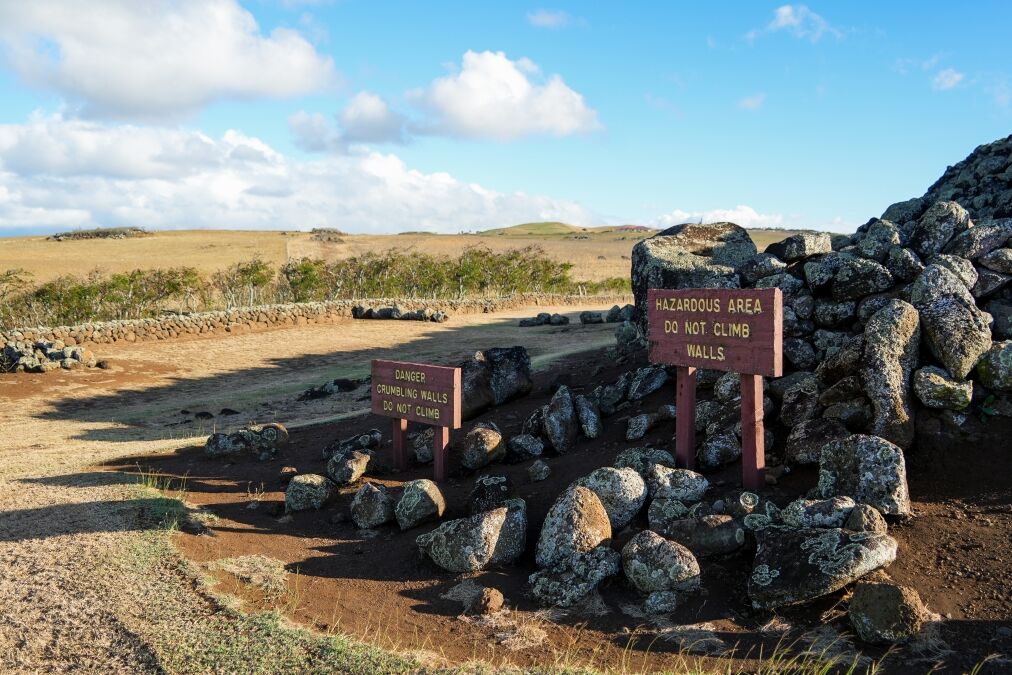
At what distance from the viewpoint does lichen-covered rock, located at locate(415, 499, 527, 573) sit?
25.2 feet

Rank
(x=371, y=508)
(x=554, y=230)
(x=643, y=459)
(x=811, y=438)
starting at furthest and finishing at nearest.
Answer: (x=554, y=230) → (x=371, y=508) → (x=643, y=459) → (x=811, y=438)

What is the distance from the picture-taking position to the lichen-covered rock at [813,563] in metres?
6.29

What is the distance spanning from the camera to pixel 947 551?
683cm

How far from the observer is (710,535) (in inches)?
285

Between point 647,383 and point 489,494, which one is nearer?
point 489,494

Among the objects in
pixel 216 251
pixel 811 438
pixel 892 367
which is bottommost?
pixel 811 438

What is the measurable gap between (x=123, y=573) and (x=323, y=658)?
2863 millimetres

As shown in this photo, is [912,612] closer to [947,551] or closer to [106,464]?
[947,551]

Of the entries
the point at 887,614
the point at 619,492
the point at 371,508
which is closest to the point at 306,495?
the point at 371,508

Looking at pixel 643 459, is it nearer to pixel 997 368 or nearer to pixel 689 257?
pixel 997 368

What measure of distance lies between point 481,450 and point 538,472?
127 cm

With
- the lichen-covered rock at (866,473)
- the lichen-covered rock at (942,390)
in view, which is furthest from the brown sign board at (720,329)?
Answer: the lichen-covered rock at (942,390)

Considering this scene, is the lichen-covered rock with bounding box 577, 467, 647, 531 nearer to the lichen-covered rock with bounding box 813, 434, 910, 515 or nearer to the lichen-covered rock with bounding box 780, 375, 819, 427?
the lichen-covered rock with bounding box 813, 434, 910, 515

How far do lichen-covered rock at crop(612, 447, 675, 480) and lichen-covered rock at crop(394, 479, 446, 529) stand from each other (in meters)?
2.08
